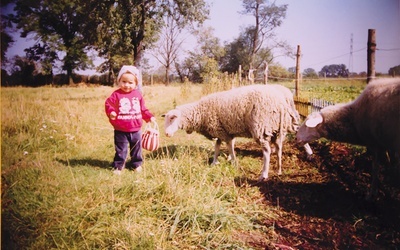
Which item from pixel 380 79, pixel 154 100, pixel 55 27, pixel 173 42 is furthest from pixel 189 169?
pixel 380 79

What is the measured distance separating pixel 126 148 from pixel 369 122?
2516mm

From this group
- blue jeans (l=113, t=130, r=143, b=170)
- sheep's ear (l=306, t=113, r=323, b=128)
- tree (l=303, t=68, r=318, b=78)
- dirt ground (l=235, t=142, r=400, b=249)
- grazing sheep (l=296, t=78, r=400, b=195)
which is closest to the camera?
dirt ground (l=235, t=142, r=400, b=249)

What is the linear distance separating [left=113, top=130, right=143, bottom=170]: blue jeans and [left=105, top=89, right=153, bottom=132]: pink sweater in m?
0.10

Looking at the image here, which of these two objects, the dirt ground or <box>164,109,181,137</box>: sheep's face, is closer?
the dirt ground

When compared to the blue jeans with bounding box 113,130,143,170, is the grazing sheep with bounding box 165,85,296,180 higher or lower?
higher

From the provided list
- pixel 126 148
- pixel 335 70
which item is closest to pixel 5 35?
pixel 126 148

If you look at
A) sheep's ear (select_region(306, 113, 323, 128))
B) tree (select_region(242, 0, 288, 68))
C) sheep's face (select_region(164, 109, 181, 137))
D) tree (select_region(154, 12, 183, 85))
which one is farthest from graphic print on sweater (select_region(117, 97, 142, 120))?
sheep's ear (select_region(306, 113, 323, 128))

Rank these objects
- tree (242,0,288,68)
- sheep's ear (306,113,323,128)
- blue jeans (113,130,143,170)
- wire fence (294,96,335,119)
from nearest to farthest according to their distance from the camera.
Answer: tree (242,0,288,68) → blue jeans (113,130,143,170) → sheep's ear (306,113,323,128) → wire fence (294,96,335,119)

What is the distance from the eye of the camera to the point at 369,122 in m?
2.48

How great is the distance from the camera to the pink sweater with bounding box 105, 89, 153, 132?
223cm

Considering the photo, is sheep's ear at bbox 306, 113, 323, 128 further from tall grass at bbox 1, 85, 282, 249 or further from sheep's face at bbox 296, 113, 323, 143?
tall grass at bbox 1, 85, 282, 249

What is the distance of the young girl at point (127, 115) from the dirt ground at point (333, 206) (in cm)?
138

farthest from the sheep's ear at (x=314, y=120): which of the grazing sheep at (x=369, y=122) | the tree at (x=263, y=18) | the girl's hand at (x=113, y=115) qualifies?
the girl's hand at (x=113, y=115)

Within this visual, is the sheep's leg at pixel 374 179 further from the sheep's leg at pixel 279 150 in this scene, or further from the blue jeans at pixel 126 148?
the blue jeans at pixel 126 148
